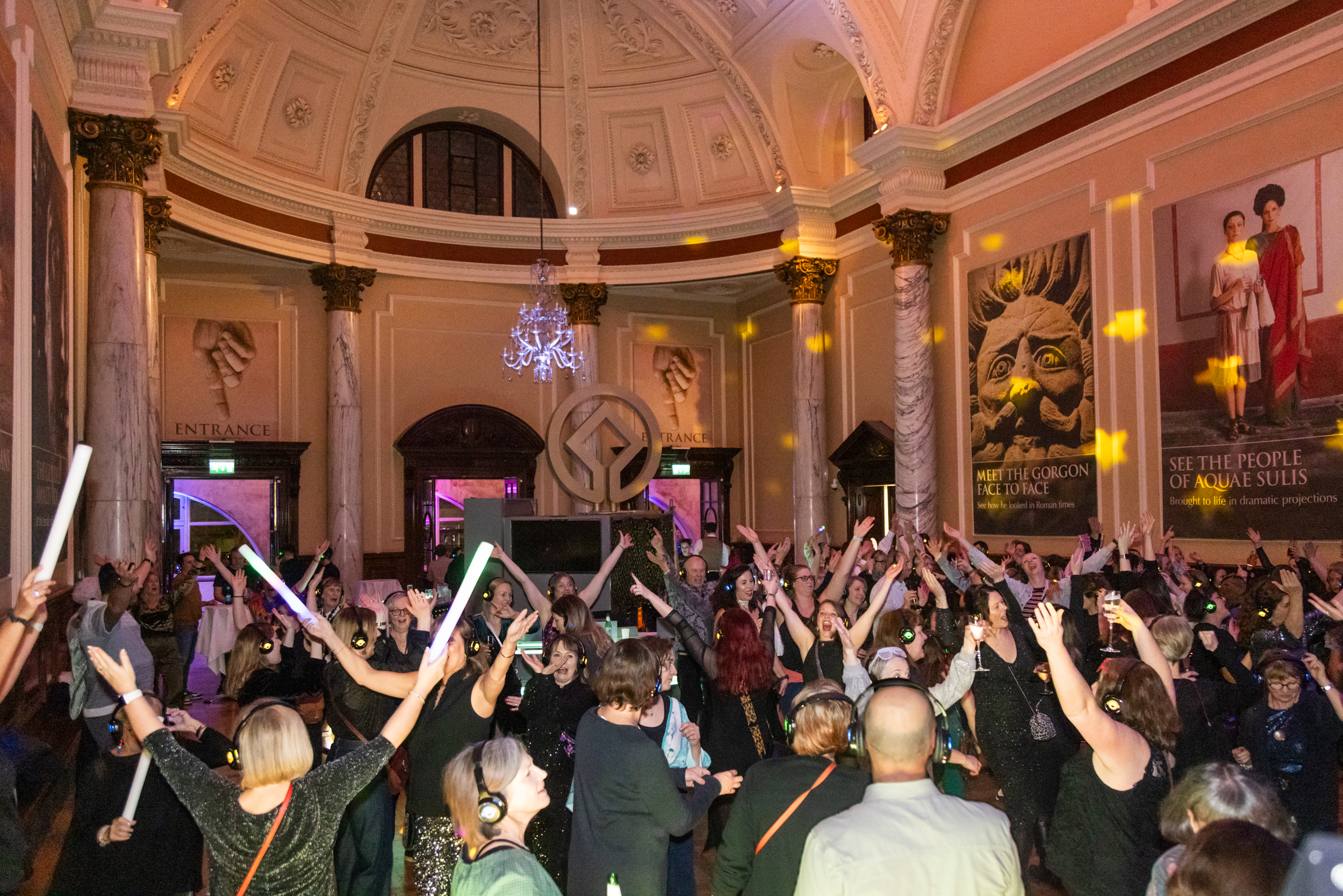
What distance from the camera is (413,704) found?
2.89 metres

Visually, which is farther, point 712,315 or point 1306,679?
point 712,315

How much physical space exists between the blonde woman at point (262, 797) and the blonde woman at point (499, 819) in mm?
396

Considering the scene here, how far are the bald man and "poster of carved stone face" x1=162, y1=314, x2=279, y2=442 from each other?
14.9 m

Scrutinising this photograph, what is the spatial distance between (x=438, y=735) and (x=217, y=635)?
25.0 ft

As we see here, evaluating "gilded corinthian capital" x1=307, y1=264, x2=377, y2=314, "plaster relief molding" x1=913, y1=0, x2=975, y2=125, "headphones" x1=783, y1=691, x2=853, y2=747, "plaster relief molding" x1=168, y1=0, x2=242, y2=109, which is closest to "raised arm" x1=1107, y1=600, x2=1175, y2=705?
"headphones" x1=783, y1=691, x2=853, y2=747

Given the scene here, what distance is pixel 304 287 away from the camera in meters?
16.1

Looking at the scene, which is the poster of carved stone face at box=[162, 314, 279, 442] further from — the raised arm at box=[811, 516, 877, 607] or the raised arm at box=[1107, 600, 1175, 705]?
the raised arm at box=[1107, 600, 1175, 705]

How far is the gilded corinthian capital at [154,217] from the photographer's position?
1188 centimetres

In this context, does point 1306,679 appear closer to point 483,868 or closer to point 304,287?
point 483,868

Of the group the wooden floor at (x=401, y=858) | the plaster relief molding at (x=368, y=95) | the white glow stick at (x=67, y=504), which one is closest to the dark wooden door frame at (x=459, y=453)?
the plaster relief molding at (x=368, y=95)

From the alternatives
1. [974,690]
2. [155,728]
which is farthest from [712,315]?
[155,728]

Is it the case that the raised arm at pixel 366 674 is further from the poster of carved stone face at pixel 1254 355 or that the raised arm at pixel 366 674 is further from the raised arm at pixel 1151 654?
the poster of carved stone face at pixel 1254 355

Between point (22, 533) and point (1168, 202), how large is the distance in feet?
34.2

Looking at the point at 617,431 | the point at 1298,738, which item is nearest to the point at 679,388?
the point at 617,431
